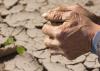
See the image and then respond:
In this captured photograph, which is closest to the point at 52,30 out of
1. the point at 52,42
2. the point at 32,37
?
the point at 52,42

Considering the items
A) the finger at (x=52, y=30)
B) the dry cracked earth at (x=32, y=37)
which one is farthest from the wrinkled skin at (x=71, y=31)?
the dry cracked earth at (x=32, y=37)

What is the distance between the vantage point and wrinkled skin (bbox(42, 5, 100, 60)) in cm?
128

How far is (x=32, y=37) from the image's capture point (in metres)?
2.73

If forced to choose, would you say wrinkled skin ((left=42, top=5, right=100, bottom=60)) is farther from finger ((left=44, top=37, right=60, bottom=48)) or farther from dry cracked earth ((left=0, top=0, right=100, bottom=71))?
dry cracked earth ((left=0, top=0, right=100, bottom=71))

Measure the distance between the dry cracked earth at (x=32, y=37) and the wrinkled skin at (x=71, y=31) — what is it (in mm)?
1028

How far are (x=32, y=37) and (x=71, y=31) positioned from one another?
1465mm

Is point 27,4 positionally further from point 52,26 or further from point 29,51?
point 52,26

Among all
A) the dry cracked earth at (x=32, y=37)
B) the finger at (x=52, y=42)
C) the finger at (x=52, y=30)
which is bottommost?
the dry cracked earth at (x=32, y=37)

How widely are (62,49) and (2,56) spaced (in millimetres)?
1297

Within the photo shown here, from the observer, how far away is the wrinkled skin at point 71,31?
1283 mm

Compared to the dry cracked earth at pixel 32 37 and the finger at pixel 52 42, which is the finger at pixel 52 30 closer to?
the finger at pixel 52 42

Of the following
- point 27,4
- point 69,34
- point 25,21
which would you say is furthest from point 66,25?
point 27,4

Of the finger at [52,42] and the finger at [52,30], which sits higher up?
the finger at [52,30]

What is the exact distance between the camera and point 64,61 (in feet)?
7.94
